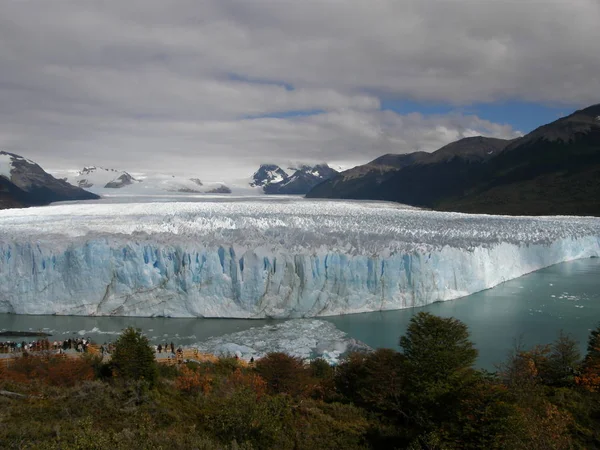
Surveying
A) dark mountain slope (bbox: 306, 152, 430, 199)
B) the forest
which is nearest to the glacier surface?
the forest

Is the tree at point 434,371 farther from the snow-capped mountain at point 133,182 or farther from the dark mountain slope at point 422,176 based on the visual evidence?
the snow-capped mountain at point 133,182

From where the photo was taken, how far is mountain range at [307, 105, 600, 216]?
63.0 metres

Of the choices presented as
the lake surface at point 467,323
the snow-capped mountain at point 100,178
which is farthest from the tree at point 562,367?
the snow-capped mountain at point 100,178

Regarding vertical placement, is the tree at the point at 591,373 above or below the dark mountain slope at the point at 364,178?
below

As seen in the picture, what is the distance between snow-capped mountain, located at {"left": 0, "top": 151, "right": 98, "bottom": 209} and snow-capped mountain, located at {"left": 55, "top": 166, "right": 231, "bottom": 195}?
19.9m

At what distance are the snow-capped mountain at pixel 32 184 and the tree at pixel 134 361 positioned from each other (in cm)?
7887

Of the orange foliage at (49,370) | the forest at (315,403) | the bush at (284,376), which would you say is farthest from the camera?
the bush at (284,376)

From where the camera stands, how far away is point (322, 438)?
328 inches

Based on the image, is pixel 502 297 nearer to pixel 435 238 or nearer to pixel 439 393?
pixel 435 238

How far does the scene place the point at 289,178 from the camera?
6973 inches

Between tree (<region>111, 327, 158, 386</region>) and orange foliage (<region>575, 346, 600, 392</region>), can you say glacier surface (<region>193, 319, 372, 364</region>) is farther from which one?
orange foliage (<region>575, 346, 600, 392</region>)

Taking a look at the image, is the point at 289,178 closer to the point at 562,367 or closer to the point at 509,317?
the point at 509,317

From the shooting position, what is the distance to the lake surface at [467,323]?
17250 millimetres

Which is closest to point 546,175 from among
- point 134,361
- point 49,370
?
point 134,361
